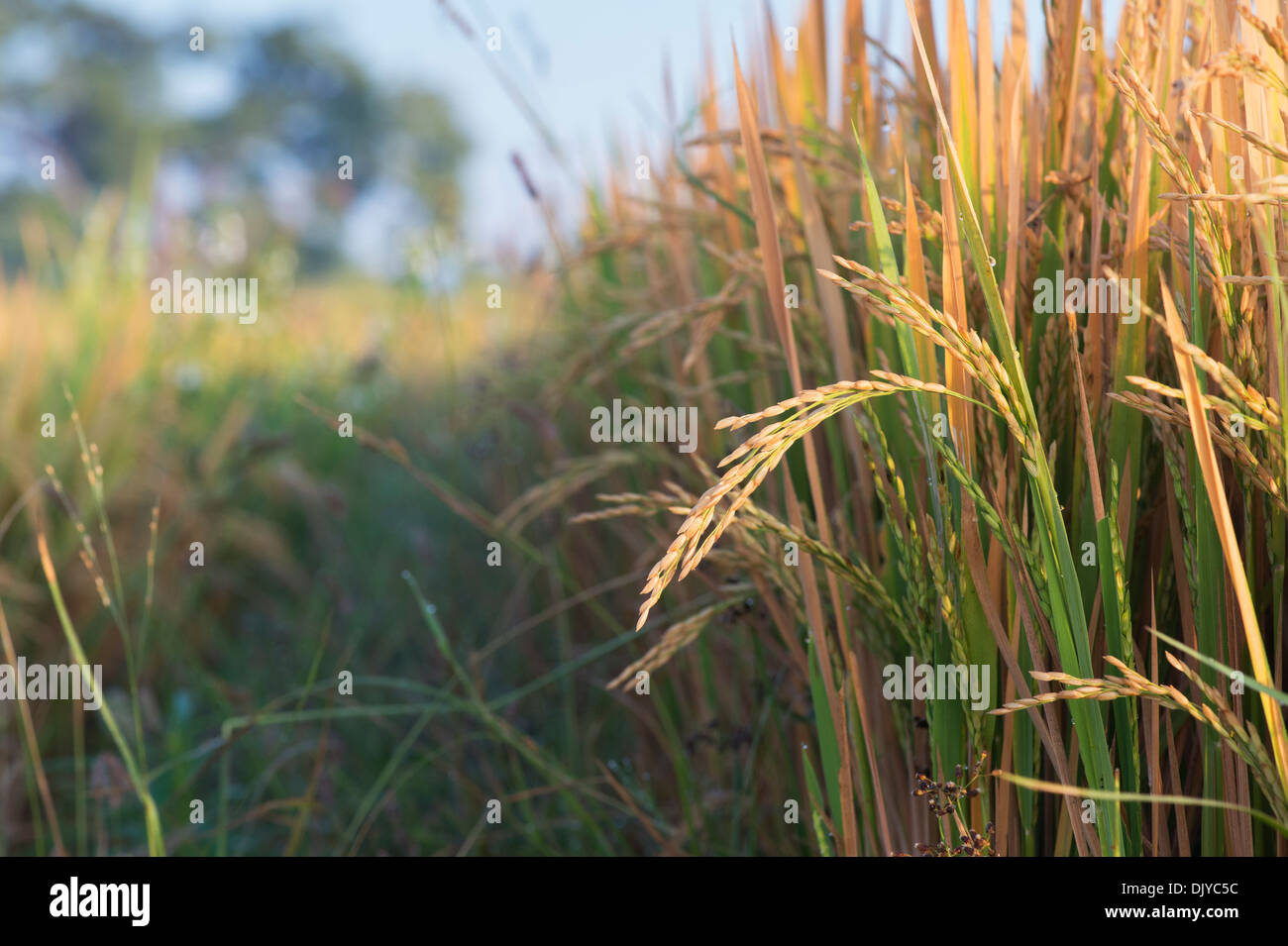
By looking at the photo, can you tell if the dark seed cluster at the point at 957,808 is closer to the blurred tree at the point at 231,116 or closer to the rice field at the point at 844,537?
the rice field at the point at 844,537

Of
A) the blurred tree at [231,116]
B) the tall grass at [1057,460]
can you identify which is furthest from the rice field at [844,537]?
the blurred tree at [231,116]

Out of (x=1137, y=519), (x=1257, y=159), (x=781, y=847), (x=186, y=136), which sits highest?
(x=186, y=136)

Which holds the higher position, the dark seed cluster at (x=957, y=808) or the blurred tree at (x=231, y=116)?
the blurred tree at (x=231, y=116)

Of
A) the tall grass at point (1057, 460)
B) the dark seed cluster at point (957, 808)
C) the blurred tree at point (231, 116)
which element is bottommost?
the dark seed cluster at point (957, 808)

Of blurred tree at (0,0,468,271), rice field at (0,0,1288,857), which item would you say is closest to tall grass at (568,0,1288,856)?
rice field at (0,0,1288,857)

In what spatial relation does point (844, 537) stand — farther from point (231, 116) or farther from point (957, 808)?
point (231, 116)

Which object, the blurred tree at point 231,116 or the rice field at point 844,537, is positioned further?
the blurred tree at point 231,116

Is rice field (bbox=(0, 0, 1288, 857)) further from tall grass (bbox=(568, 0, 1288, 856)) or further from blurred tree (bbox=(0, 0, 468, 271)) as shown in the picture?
blurred tree (bbox=(0, 0, 468, 271))

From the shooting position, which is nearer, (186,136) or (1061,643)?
(1061,643)

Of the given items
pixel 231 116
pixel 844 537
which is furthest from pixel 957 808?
pixel 231 116
